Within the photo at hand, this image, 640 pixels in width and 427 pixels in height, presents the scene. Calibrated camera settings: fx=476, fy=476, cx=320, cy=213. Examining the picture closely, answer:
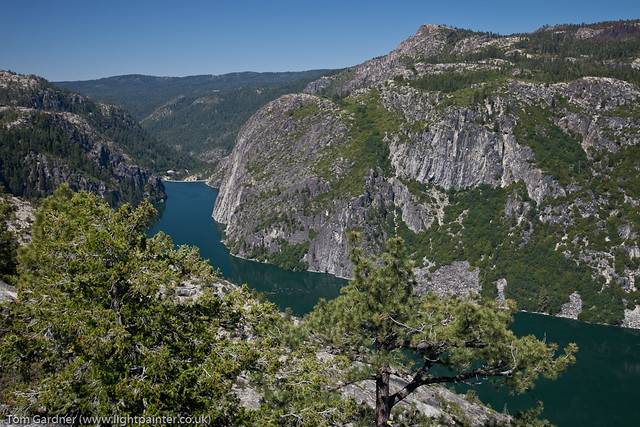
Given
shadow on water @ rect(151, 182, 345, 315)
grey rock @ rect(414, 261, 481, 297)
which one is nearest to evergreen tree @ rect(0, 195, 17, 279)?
shadow on water @ rect(151, 182, 345, 315)

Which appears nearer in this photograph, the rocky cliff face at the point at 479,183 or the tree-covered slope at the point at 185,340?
the tree-covered slope at the point at 185,340

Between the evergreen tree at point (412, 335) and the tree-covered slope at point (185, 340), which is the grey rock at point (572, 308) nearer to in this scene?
the tree-covered slope at point (185, 340)

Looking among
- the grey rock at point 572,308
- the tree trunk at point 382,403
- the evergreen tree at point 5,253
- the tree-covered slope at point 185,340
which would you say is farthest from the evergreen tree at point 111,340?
the grey rock at point 572,308

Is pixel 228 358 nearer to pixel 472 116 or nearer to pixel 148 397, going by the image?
pixel 148 397

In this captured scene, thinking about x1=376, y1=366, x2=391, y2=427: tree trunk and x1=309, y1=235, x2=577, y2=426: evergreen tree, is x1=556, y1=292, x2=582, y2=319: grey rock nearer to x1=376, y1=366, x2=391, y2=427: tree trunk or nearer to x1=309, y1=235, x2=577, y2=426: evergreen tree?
x1=309, y1=235, x2=577, y2=426: evergreen tree

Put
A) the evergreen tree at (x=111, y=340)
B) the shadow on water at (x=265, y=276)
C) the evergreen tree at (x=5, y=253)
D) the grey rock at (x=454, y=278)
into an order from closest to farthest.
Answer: the evergreen tree at (x=111, y=340), the evergreen tree at (x=5, y=253), the shadow on water at (x=265, y=276), the grey rock at (x=454, y=278)

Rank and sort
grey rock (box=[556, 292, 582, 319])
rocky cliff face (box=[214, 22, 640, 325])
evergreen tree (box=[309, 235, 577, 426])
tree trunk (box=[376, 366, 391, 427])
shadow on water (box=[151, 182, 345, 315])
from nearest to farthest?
1. evergreen tree (box=[309, 235, 577, 426])
2. tree trunk (box=[376, 366, 391, 427])
3. grey rock (box=[556, 292, 582, 319])
4. shadow on water (box=[151, 182, 345, 315])
5. rocky cliff face (box=[214, 22, 640, 325])
